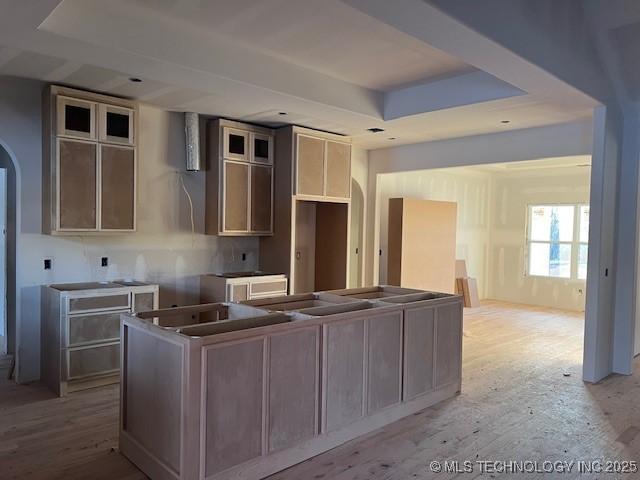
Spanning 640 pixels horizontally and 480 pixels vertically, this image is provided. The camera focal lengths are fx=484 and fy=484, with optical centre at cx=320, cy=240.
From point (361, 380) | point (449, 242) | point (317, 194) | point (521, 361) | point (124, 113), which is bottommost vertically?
point (521, 361)

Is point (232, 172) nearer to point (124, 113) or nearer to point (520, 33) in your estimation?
point (124, 113)

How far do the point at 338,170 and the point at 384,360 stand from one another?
130 inches

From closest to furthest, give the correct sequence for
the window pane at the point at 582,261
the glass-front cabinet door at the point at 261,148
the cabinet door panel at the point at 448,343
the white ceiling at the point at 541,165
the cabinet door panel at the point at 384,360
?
the cabinet door panel at the point at 384,360 < the cabinet door panel at the point at 448,343 < the glass-front cabinet door at the point at 261,148 < the white ceiling at the point at 541,165 < the window pane at the point at 582,261

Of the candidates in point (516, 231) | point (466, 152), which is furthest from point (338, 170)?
point (516, 231)

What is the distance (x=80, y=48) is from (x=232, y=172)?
231cm

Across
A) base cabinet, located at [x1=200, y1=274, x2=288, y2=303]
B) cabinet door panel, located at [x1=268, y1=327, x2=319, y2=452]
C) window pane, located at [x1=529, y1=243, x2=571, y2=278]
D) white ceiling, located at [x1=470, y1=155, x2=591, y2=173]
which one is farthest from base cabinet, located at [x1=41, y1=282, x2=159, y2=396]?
window pane, located at [x1=529, y1=243, x2=571, y2=278]

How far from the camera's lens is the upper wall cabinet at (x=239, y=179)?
17.9ft

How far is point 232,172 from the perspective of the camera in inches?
217

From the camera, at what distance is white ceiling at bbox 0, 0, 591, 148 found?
129 inches

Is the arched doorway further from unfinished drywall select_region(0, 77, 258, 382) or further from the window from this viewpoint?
the window

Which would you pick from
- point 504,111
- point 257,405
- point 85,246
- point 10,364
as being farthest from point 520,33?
point 10,364

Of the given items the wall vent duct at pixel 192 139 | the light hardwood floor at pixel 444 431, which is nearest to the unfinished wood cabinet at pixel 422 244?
the light hardwood floor at pixel 444 431

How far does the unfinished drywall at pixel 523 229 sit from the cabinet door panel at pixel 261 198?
19.6 feet

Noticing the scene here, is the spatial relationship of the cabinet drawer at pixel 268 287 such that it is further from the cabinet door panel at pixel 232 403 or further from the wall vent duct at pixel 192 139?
the cabinet door panel at pixel 232 403
